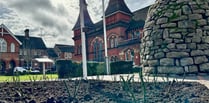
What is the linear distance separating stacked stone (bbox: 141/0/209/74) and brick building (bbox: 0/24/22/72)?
38.9m

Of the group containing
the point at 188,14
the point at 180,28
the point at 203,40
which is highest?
the point at 188,14

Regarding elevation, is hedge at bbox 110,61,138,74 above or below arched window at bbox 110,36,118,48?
below

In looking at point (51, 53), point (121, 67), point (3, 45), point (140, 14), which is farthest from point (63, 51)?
point (121, 67)

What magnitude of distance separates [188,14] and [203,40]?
3.59 ft

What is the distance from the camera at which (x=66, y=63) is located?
12.5 meters

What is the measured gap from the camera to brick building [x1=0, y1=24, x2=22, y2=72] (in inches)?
1617

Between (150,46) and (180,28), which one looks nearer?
(180,28)

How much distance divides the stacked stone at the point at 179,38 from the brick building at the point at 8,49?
38.9m

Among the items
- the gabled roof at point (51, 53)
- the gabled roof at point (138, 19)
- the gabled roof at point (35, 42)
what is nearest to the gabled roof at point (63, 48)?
the gabled roof at point (51, 53)

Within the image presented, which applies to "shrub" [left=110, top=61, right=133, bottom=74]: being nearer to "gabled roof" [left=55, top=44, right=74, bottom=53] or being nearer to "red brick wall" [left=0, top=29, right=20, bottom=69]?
"red brick wall" [left=0, top=29, right=20, bottom=69]

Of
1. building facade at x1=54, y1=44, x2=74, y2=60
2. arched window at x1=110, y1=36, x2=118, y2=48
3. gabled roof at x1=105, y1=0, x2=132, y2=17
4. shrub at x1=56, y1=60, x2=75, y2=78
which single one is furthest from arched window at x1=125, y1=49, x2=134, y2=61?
building facade at x1=54, y1=44, x2=74, y2=60

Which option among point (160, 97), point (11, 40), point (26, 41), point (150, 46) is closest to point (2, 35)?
point (11, 40)

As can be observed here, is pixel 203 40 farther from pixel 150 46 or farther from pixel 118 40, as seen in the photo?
pixel 118 40

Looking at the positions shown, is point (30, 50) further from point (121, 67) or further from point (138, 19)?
point (121, 67)
